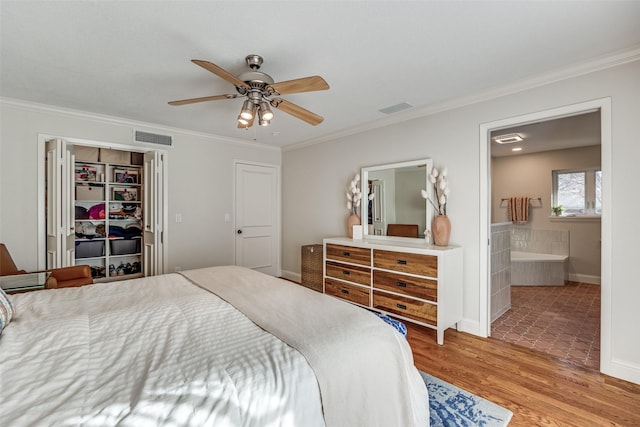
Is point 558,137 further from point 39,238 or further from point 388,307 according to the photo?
point 39,238

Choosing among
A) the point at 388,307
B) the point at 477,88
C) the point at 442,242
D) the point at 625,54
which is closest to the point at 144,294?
the point at 388,307

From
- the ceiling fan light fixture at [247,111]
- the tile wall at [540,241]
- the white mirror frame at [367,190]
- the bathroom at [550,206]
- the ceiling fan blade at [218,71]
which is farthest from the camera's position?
the tile wall at [540,241]

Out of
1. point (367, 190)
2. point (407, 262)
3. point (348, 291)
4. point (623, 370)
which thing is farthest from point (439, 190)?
point (623, 370)

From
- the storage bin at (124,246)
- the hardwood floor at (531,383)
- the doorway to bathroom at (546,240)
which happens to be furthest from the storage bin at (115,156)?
the doorway to bathroom at (546,240)

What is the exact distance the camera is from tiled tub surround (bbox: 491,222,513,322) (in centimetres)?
316

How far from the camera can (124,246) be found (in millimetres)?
4352

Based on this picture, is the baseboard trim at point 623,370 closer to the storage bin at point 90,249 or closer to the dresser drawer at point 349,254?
the dresser drawer at point 349,254

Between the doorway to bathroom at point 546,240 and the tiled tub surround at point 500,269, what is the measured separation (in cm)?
1

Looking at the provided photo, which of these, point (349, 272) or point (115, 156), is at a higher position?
point (115, 156)

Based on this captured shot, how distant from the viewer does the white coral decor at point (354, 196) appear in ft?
13.1

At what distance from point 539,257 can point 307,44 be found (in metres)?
5.27

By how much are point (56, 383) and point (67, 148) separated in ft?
10.4

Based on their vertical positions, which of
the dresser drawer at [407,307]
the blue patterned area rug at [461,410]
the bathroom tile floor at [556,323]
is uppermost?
the dresser drawer at [407,307]

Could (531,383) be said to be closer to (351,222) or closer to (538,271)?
(351,222)
